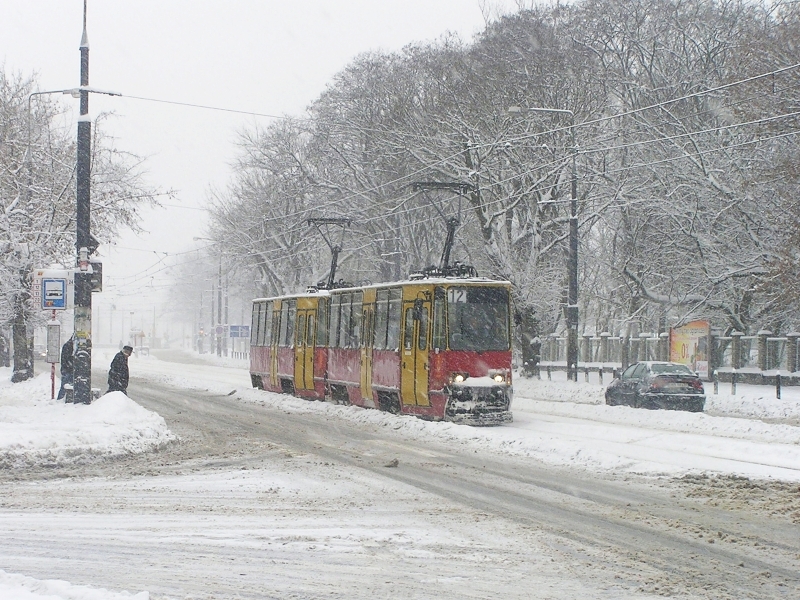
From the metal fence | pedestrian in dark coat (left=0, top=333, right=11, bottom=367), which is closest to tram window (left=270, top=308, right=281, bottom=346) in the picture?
the metal fence

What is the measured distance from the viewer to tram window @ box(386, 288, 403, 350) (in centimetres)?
2436

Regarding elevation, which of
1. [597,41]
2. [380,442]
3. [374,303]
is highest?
[597,41]

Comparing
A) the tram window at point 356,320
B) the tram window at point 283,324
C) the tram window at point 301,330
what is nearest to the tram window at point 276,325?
the tram window at point 283,324

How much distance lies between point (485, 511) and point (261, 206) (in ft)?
171

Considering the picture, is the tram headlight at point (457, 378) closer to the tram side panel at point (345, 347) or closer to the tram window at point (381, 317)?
the tram window at point (381, 317)

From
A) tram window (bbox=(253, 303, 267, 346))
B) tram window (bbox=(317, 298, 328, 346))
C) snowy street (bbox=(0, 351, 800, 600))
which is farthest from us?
tram window (bbox=(253, 303, 267, 346))

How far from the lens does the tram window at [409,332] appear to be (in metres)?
23.6

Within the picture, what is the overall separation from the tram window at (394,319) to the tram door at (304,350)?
6287 millimetres

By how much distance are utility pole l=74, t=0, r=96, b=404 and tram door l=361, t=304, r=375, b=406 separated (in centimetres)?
672

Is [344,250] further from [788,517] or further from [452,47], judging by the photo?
[788,517]

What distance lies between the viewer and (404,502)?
39.8ft

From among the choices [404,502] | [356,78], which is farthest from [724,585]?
[356,78]

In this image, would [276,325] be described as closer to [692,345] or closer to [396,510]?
[692,345]

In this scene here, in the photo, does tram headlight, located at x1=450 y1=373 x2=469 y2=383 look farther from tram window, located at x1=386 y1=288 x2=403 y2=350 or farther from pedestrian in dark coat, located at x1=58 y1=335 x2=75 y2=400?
pedestrian in dark coat, located at x1=58 y1=335 x2=75 y2=400
